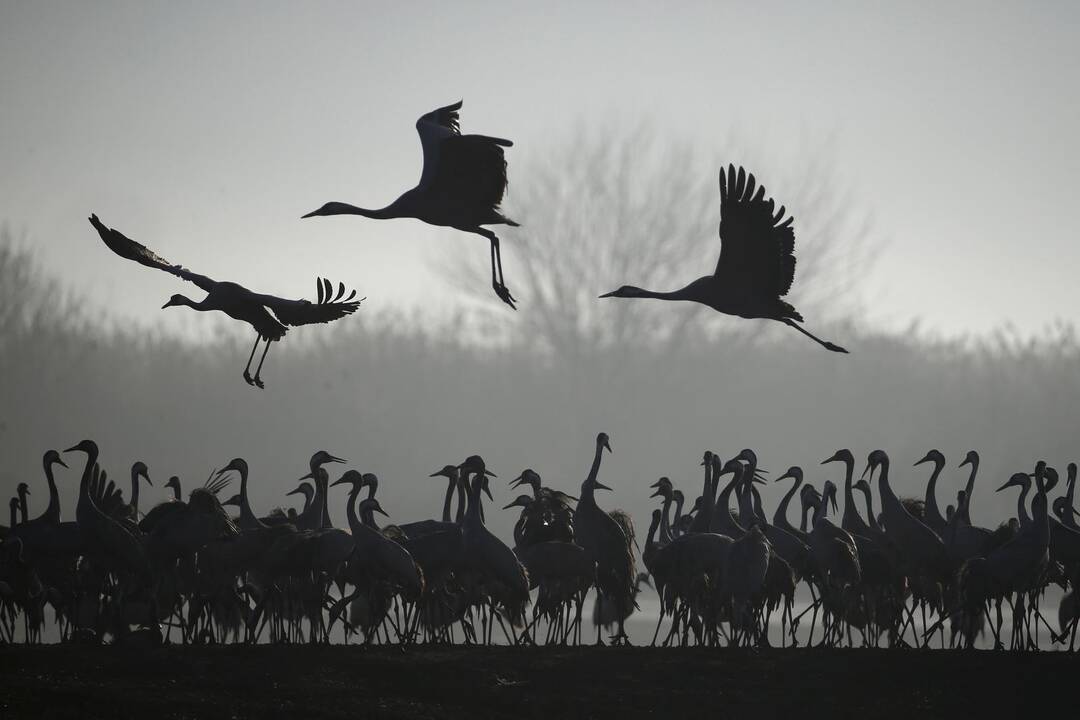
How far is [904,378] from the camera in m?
32.8

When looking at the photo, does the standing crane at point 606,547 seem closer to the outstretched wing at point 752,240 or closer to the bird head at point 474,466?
the bird head at point 474,466

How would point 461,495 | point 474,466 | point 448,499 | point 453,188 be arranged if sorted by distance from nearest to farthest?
point 453,188 < point 474,466 < point 461,495 < point 448,499

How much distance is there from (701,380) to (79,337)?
15.6 metres

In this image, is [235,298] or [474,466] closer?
[235,298]

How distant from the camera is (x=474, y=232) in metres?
9.20

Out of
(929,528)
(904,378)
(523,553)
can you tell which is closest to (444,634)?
(523,553)

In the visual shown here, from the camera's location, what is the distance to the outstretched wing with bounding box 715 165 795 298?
9469mm

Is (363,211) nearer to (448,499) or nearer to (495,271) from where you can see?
(495,271)

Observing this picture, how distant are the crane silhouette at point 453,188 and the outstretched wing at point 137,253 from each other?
3.58 feet

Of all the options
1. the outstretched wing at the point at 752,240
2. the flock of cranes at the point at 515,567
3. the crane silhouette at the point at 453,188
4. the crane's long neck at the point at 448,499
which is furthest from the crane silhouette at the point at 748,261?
the crane's long neck at the point at 448,499

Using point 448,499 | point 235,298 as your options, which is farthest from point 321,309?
point 448,499

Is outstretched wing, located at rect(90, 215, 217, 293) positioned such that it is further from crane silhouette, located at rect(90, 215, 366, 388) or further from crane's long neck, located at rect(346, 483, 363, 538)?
crane's long neck, located at rect(346, 483, 363, 538)

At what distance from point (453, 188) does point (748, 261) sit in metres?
2.44

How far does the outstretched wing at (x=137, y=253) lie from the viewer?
9570 mm
